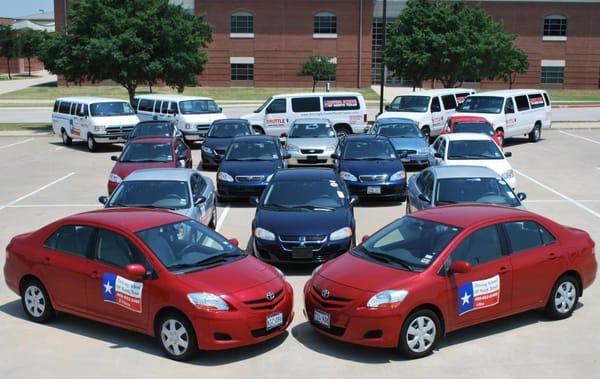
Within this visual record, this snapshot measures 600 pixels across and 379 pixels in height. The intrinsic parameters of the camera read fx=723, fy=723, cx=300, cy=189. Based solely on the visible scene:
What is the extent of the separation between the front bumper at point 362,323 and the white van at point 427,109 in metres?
20.8

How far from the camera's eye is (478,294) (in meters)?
8.08

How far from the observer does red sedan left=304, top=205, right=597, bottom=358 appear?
7.64 m

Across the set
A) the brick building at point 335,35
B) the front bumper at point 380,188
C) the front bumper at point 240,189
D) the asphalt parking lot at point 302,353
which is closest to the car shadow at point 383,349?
the asphalt parking lot at point 302,353

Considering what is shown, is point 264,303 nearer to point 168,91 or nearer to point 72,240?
point 72,240

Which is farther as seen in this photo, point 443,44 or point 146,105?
point 443,44

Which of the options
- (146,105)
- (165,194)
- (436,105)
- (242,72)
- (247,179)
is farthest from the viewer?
(242,72)

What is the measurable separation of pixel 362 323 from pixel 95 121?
73.7 feet

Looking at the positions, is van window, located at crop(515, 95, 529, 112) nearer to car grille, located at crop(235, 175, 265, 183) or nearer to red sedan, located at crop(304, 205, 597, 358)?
car grille, located at crop(235, 175, 265, 183)

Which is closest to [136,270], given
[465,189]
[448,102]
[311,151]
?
[465,189]

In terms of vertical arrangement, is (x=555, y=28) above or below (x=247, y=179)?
above

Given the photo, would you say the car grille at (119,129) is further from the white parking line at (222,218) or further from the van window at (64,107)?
the white parking line at (222,218)

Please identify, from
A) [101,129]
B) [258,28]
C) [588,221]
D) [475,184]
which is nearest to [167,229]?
[475,184]

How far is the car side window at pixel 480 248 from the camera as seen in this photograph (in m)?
8.10

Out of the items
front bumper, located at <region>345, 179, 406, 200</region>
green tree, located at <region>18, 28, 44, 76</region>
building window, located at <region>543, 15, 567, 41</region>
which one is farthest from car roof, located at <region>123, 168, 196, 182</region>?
green tree, located at <region>18, 28, 44, 76</region>
